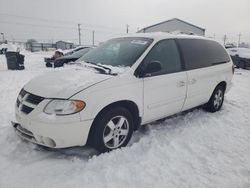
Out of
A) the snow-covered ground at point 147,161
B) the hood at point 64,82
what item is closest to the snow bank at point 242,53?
the snow-covered ground at point 147,161

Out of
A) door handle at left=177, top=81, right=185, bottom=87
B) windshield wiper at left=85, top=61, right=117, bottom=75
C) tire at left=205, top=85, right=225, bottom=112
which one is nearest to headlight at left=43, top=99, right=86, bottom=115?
windshield wiper at left=85, top=61, right=117, bottom=75

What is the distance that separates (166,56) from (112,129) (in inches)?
62.0

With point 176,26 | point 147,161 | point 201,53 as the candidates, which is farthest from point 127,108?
point 176,26

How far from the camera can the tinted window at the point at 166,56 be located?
3551mm

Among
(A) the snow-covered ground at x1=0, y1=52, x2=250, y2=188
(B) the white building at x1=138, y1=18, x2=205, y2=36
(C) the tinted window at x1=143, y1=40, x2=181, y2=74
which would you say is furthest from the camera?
(B) the white building at x1=138, y1=18, x2=205, y2=36

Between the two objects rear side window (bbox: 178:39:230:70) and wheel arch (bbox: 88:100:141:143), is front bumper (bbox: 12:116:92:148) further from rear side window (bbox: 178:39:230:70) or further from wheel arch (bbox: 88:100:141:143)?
rear side window (bbox: 178:39:230:70)

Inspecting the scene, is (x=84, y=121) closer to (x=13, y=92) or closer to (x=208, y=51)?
(x=208, y=51)

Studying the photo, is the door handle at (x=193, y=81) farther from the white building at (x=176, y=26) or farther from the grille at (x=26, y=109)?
the white building at (x=176, y=26)

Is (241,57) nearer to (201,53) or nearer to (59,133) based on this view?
(201,53)

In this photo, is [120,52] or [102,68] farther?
[120,52]

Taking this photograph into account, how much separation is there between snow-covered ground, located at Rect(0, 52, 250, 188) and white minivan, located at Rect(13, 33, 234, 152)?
0.27 meters

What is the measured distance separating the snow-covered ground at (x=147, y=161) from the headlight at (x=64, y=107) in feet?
2.32

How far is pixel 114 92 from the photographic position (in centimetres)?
298

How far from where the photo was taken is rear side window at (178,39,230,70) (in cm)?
415
